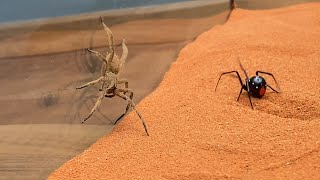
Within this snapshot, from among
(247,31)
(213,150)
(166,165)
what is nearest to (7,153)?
(166,165)

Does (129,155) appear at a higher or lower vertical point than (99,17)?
lower

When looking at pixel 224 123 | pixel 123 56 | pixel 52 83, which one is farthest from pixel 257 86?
pixel 52 83

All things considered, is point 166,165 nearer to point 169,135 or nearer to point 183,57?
point 169,135

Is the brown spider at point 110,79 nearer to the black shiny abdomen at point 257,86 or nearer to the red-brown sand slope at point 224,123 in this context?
the red-brown sand slope at point 224,123

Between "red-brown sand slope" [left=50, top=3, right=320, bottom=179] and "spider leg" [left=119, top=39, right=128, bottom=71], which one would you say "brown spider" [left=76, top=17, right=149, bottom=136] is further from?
"red-brown sand slope" [left=50, top=3, right=320, bottom=179]

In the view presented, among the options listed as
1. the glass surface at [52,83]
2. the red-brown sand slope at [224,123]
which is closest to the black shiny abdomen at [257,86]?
the red-brown sand slope at [224,123]

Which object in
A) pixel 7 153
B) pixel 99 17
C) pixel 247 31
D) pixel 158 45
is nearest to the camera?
pixel 7 153
